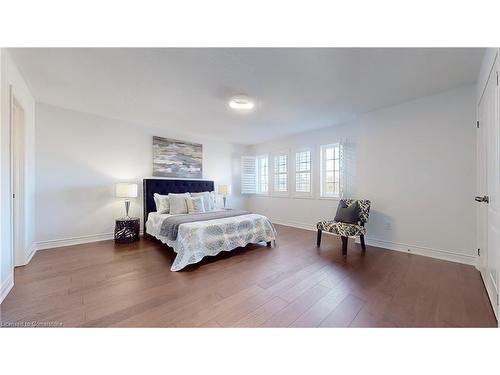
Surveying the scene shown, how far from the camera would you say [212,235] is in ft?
8.64

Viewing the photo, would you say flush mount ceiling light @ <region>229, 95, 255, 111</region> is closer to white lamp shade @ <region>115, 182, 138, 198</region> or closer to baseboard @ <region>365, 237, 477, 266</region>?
white lamp shade @ <region>115, 182, 138, 198</region>

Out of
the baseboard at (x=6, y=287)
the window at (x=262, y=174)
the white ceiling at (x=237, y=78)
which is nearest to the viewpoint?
the baseboard at (x=6, y=287)

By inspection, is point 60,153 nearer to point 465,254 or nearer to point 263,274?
point 263,274

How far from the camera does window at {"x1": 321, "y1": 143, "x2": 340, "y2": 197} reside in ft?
13.6

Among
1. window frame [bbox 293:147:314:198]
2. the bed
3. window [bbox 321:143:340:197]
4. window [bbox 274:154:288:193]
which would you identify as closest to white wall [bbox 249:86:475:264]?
window [bbox 321:143:340:197]

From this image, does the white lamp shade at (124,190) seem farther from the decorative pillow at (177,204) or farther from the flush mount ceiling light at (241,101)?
the flush mount ceiling light at (241,101)

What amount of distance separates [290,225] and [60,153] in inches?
192

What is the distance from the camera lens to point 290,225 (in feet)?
16.1

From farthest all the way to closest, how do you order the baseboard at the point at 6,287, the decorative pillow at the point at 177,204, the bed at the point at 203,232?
the decorative pillow at the point at 177,204 → the bed at the point at 203,232 → the baseboard at the point at 6,287

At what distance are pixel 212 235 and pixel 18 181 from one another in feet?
8.45

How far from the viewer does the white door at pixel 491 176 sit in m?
1.46

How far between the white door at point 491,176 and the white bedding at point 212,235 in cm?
235

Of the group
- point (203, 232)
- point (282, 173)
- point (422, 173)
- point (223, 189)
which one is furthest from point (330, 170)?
point (203, 232)

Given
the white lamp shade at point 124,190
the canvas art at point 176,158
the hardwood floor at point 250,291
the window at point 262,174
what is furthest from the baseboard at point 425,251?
the white lamp shade at point 124,190
